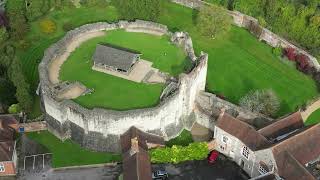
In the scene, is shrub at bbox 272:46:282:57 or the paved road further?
shrub at bbox 272:46:282:57

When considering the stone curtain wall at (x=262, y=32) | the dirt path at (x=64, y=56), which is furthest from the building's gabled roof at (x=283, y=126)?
the dirt path at (x=64, y=56)

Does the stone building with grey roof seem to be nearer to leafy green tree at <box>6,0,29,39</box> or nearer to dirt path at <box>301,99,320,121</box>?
leafy green tree at <box>6,0,29,39</box>

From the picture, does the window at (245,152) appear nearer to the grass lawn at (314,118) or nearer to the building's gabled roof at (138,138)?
the building's gabled roof at (138,138)

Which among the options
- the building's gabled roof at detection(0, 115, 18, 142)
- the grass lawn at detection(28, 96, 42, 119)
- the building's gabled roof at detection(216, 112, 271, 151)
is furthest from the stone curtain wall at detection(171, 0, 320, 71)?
the building's gabled roof at detection(0, 115, 18, 142)

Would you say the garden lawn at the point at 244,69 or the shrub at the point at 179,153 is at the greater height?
the garden lawn at the point at 244,69

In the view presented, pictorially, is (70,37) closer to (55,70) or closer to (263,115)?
(55,70)

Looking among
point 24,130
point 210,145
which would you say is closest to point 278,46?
point 210,145

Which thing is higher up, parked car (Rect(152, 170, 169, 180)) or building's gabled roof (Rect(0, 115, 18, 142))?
building's gabled roof (Rect(0, 115, 18, 142))
